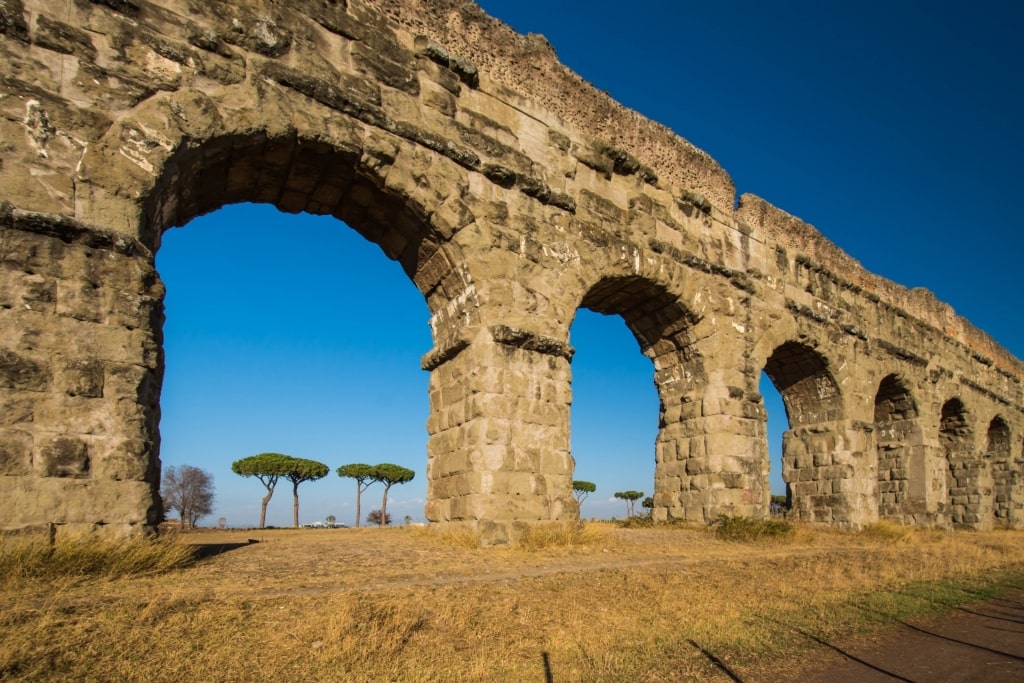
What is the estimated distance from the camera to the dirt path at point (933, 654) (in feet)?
12.3

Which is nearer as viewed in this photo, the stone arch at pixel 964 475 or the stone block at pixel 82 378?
the stone block at pixel 82 378

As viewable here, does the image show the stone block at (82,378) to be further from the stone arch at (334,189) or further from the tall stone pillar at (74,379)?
the stone arch at (334,189)

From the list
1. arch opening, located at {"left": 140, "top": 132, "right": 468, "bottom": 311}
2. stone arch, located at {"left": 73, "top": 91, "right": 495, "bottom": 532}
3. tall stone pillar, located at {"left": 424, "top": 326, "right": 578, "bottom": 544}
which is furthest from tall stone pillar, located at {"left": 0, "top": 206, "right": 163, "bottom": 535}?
tall stone pillar, located at {"left": 424, "top": 326, "right": 578, "bottom": 544}

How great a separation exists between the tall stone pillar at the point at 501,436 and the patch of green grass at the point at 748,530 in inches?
107

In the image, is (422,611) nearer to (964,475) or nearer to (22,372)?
(22,372)

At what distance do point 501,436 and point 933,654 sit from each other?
13.5 ft

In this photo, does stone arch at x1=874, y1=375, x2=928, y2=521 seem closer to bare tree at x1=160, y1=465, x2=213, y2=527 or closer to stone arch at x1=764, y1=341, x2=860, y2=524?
stone arch at x1=764, y1=341, x2=860, y2=524

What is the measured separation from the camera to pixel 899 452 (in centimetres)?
1519

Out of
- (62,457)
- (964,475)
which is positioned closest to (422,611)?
(62,457)

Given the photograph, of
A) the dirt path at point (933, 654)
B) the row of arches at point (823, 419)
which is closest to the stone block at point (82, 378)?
the dirt path at point (933, 654)

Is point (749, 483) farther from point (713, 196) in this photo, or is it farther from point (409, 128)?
point (409, 128)

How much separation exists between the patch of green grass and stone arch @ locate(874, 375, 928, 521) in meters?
6.38

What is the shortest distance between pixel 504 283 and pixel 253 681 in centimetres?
531

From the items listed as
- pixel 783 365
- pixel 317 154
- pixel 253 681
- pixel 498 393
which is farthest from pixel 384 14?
pixel 783 365
